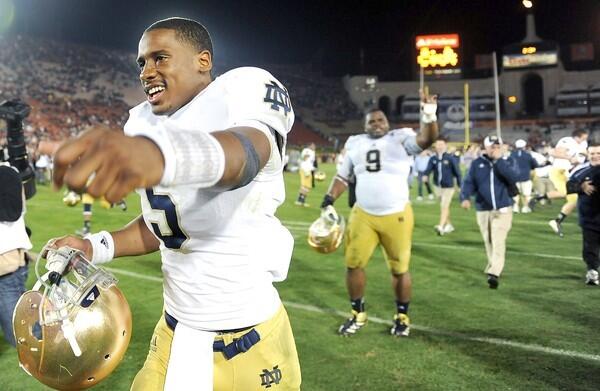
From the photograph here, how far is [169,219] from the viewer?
1977 mm

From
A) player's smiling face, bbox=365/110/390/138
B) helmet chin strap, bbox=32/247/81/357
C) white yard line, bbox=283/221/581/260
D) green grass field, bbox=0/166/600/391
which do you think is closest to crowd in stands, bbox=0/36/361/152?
white yard line, bbox=283/221/581/260

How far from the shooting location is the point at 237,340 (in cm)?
203

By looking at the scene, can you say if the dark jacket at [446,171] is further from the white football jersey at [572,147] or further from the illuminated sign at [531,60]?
the illuminated sign at [531,60]

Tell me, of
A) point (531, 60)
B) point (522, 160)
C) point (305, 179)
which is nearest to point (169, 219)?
point (522, 160)

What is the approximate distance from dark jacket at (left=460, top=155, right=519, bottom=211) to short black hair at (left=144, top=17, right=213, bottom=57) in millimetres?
5837

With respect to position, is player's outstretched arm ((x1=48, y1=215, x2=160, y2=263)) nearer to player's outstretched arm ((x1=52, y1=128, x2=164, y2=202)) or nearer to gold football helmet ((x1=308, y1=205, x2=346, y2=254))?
player's outstretched arm ((x1=52, y1=128, x2=164, y2=202))

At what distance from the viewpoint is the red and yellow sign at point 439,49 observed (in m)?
42.0

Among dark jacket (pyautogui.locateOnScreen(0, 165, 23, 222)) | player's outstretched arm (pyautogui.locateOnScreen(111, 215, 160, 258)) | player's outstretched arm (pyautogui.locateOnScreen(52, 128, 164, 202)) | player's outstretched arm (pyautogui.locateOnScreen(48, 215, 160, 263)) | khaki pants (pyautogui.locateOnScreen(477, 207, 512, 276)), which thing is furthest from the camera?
A: khaki pants (pyautogui.locateOnScreen(477, 207, 512, 276))

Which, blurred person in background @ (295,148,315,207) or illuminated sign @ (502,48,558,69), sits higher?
illuminated sign @ (502,48,558,69)

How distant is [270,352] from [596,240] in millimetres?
6164

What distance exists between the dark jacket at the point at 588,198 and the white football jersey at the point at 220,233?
595cm

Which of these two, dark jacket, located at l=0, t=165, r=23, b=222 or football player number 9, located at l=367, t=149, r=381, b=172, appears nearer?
dark jacket, located at l=0, t=165, r=23, b=222

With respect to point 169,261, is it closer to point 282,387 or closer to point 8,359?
point 282,387

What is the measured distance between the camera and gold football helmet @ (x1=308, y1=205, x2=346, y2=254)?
237 inches
